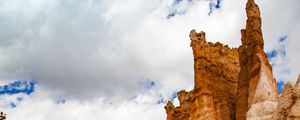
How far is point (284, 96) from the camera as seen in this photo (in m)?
13.7

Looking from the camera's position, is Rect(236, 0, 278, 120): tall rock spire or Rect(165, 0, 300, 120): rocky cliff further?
Rect(165, 0, 300, 120): rocky cliff

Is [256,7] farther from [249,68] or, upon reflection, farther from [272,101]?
[272,101]

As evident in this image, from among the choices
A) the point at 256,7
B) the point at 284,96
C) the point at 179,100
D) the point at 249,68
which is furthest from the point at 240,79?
the point at 284,96

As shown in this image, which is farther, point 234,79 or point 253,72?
point 234,79

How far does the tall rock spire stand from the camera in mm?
40062

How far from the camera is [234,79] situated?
54.8 m

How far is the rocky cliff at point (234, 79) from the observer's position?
41000 millimetres

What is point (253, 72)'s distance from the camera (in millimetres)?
44719

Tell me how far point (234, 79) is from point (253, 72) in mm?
10092

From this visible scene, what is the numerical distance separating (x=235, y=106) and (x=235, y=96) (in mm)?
2373

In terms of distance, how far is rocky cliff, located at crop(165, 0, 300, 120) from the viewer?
135 feet

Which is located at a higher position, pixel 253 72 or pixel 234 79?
pixel 234 79

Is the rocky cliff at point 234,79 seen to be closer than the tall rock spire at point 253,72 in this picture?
No

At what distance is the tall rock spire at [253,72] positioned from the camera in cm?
4006
